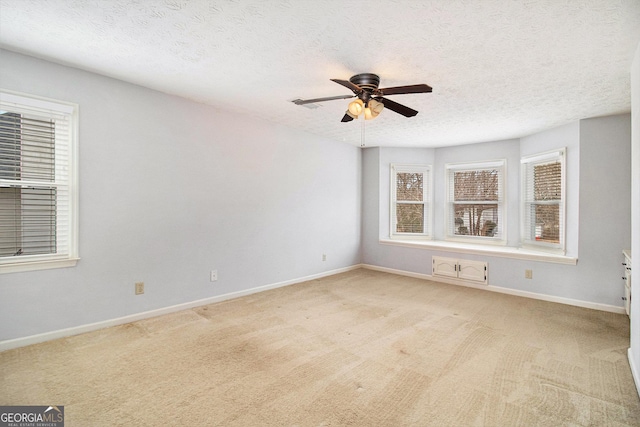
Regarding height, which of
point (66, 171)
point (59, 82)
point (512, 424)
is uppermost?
point (59, 82)

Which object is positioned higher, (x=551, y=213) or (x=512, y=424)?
(x=551, y=213)

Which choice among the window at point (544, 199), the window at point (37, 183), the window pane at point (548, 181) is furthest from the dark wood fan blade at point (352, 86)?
the window pane at point (548, 181)

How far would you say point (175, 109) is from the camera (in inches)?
140

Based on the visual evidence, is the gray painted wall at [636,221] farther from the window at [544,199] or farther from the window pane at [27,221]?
the window pane at [27,221]

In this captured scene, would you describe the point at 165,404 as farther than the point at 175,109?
No

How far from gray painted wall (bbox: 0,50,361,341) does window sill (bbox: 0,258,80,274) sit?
0.05 m

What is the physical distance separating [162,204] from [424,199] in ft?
15.1

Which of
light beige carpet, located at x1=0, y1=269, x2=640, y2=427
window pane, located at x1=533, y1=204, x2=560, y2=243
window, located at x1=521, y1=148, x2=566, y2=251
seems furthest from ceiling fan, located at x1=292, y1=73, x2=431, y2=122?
window pane, located at x1=533, y1=204, x2=560, y2=243

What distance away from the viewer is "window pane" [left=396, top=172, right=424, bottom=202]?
615 cm

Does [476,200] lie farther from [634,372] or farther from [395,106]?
[634,372]

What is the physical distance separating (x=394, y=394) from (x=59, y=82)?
3749mm

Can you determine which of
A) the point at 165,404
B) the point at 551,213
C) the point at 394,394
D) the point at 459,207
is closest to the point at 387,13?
the point at 394,394

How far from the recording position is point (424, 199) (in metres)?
6.12

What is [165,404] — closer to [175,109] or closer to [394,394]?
[394,394]
